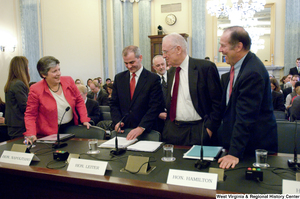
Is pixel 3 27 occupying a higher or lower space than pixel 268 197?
higher

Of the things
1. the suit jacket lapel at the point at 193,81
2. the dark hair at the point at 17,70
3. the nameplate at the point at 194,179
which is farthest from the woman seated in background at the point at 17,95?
the nameplate at the point at 194,179

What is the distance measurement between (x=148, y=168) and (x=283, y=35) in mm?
9724

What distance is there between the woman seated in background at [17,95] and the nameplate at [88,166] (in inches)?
75.2

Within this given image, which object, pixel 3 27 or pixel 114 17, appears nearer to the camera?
pixel 3 27

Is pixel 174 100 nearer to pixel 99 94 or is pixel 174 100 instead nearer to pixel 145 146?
pixel 145 146

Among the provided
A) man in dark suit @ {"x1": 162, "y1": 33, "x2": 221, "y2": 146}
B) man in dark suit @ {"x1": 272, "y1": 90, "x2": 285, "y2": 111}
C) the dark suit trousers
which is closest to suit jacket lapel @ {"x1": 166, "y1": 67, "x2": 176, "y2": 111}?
man in dark suit @ {"x1": 162, "y1": 33, "x2": 221, "y2": 146}

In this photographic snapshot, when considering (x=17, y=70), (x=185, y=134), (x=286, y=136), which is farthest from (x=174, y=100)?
(x=17, y=70)

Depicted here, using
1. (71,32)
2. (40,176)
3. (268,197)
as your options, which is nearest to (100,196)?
(40,176)

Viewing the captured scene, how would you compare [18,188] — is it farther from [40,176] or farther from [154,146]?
[154,146]

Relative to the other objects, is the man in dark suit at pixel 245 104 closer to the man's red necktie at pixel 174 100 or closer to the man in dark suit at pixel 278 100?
the man's red necktie at pixel 174 100

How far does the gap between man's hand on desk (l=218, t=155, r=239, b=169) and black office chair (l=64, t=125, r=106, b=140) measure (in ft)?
4.33

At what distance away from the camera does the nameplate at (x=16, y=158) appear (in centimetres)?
179

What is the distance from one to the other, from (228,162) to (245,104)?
0.37 meters

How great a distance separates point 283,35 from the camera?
31.2 feet
